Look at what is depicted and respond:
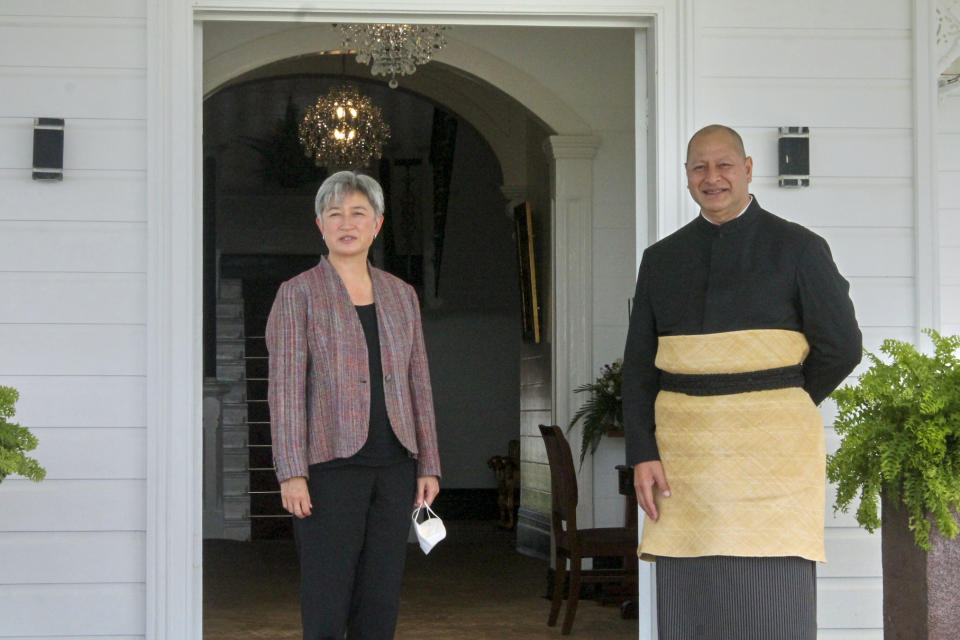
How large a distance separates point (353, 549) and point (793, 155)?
2332 millimetres

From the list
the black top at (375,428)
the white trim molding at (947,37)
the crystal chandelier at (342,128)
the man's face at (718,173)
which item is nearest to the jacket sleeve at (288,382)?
the black top at (375,428)

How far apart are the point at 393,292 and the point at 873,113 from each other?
2.20 metres

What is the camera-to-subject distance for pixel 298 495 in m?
3.25

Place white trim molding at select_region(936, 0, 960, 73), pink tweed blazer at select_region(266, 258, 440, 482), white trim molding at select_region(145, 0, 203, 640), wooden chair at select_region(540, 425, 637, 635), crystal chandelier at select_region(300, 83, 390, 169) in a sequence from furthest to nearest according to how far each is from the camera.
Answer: crystal chandelier at select_region(300, 83, 390, 169) → wooden chair at select_region(540, 425, 637, 635) → white trim molding at select_region(936, 0, 960, 73) → white trim molding at select_region(145, 0, 203, 640) → pink tweed blazer at select_region(266, 258, 440, 482)

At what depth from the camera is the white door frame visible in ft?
14.3

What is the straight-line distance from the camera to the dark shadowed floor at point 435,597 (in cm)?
632

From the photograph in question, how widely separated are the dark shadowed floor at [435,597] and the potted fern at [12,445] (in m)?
2.64

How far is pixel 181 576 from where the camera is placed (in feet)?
14.3

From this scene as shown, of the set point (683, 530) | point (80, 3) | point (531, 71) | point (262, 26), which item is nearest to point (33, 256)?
point (80, 3)

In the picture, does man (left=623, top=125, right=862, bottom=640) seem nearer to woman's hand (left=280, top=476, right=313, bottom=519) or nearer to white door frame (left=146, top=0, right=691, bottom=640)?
woman's hand (left=280, top=476, right=313, bottom=519)

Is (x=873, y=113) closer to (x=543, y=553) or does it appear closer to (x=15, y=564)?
(x=15, y=564)

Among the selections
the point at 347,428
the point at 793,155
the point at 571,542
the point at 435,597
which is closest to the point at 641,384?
the point at 347,428

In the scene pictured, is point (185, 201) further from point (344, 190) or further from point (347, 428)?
point (347, 428)

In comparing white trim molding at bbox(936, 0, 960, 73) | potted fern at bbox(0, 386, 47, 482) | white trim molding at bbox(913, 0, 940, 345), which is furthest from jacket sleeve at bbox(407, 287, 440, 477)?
white trim molding at bbox(936, 0, 960, 73)
